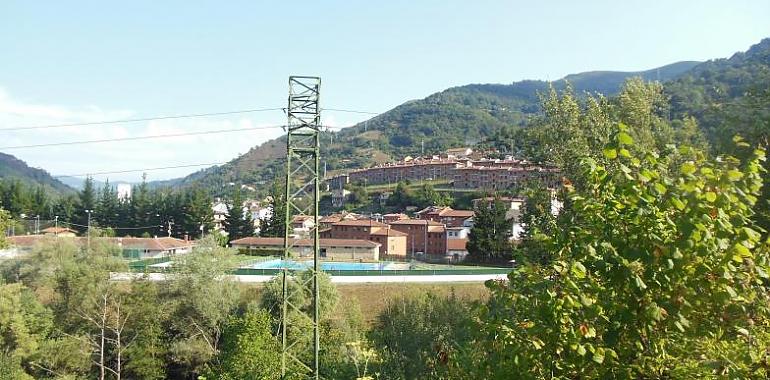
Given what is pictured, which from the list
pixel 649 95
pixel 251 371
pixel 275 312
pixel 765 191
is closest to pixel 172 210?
pixel 275 312

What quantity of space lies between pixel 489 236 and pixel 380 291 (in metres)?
16.9

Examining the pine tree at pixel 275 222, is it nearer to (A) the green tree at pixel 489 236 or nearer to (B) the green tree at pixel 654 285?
(A) the green tree at pixel 489 236

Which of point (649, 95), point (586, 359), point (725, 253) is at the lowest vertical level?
point (586, 359)

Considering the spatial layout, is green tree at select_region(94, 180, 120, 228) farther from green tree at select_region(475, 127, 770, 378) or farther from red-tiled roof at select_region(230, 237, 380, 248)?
green tree at select_region(475, 127, 770, 378)

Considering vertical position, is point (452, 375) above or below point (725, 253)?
below

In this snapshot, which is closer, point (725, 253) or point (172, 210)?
point (725, 253)

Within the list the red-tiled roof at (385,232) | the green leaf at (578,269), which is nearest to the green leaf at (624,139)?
the green leaf at (578,269)

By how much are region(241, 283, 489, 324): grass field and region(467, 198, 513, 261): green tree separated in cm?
1350

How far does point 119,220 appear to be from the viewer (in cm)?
7288

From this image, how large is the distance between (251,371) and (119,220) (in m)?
63.7

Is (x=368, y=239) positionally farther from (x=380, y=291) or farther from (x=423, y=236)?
(x=380, y=291)

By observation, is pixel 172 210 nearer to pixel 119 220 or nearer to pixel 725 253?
pixel 119 220

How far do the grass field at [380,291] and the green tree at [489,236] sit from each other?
13.5 meters

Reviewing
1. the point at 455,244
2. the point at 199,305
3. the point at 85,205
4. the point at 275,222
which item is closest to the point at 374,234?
the point at 455,244
